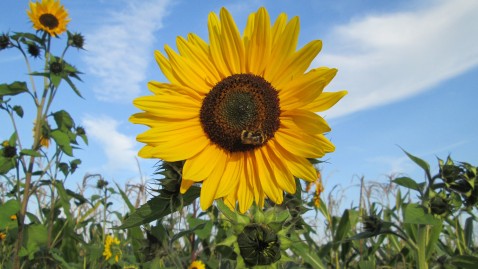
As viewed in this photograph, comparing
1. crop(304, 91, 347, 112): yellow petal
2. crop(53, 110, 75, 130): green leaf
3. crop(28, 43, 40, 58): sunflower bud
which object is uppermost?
crop(28, 43, 40, 58): sunflower bud

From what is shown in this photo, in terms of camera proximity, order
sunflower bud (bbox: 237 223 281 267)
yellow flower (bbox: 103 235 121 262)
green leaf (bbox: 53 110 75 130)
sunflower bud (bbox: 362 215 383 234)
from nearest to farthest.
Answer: sunflower bud (bbox: 237 223 281 267)
sunflower bud (bbox: 362 215 383 234)
yellow flower (bbox: 103 235 121 262)
green leaf (bbox: 53 110 75 130)

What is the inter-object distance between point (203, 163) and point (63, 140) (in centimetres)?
331

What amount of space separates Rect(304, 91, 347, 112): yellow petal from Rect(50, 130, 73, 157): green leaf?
11.9 ft

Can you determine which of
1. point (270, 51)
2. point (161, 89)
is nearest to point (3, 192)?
point (161, 89)

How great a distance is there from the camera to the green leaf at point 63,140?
5.07 metres

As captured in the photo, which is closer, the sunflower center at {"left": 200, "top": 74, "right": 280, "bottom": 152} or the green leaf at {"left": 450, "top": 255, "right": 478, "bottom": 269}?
the sunflower center at {"left": 200, "top": 74, "right": 280, "bottom": 152}

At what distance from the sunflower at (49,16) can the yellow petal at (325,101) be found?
509 centimetres

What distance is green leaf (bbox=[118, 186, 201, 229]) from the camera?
76.5 inches

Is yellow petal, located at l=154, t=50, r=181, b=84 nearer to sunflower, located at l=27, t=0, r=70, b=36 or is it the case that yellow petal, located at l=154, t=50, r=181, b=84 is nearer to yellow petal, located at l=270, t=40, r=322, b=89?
yellow petal, located at l=270, t=40, r=322, b=89

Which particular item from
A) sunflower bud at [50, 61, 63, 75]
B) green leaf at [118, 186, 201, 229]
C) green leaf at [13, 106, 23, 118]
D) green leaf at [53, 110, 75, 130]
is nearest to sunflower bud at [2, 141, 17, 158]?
green leaf at [13, 106, 23, 118]

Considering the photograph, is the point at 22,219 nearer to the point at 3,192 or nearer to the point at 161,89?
the point at 3,192

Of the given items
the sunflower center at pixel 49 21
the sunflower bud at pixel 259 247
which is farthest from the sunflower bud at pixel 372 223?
the sunflower center at pixel 49 21

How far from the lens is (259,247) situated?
1871 mm

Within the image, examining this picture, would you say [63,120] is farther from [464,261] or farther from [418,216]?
[464,261]
